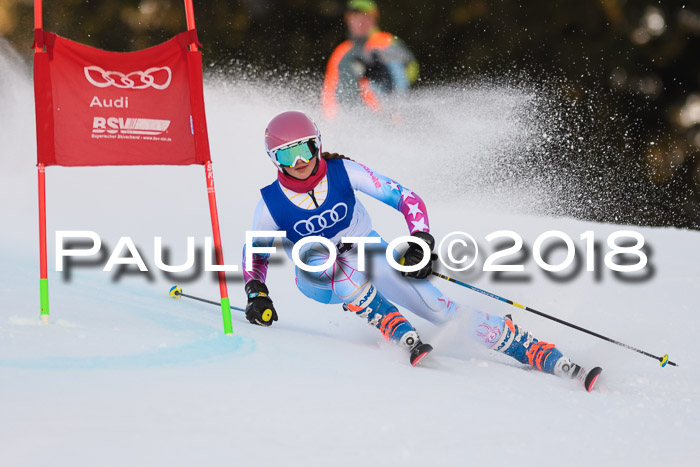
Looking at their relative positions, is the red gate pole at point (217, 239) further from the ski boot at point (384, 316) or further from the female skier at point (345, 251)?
the ski boot at point (384, 316)

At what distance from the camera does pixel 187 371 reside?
292 cm

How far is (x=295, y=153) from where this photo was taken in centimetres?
368

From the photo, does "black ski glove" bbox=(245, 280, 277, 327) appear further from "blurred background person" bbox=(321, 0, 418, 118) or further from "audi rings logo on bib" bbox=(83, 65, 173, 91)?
"blurred background person" bbox=(321, 0, 418, 118)

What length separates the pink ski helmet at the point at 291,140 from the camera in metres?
3.68

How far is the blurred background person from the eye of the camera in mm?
12188

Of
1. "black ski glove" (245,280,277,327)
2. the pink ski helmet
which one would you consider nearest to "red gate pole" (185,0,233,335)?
"black ski glove" (245,280,277,327)

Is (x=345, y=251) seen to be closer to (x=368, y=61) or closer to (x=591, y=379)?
(x=591, y=379)

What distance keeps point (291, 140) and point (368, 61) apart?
30.1 feet

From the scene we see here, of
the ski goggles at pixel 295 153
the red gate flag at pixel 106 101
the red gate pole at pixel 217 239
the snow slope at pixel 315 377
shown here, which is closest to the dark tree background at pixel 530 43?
the snow slope at pixel 315 377

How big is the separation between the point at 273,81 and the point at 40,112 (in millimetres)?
8648

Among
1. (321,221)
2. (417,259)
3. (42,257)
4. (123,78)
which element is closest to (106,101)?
(123,78)

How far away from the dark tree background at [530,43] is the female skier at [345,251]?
895 centimetres

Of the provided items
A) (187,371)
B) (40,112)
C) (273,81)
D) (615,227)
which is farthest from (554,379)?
(273,81)

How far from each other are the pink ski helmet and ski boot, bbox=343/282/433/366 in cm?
75
